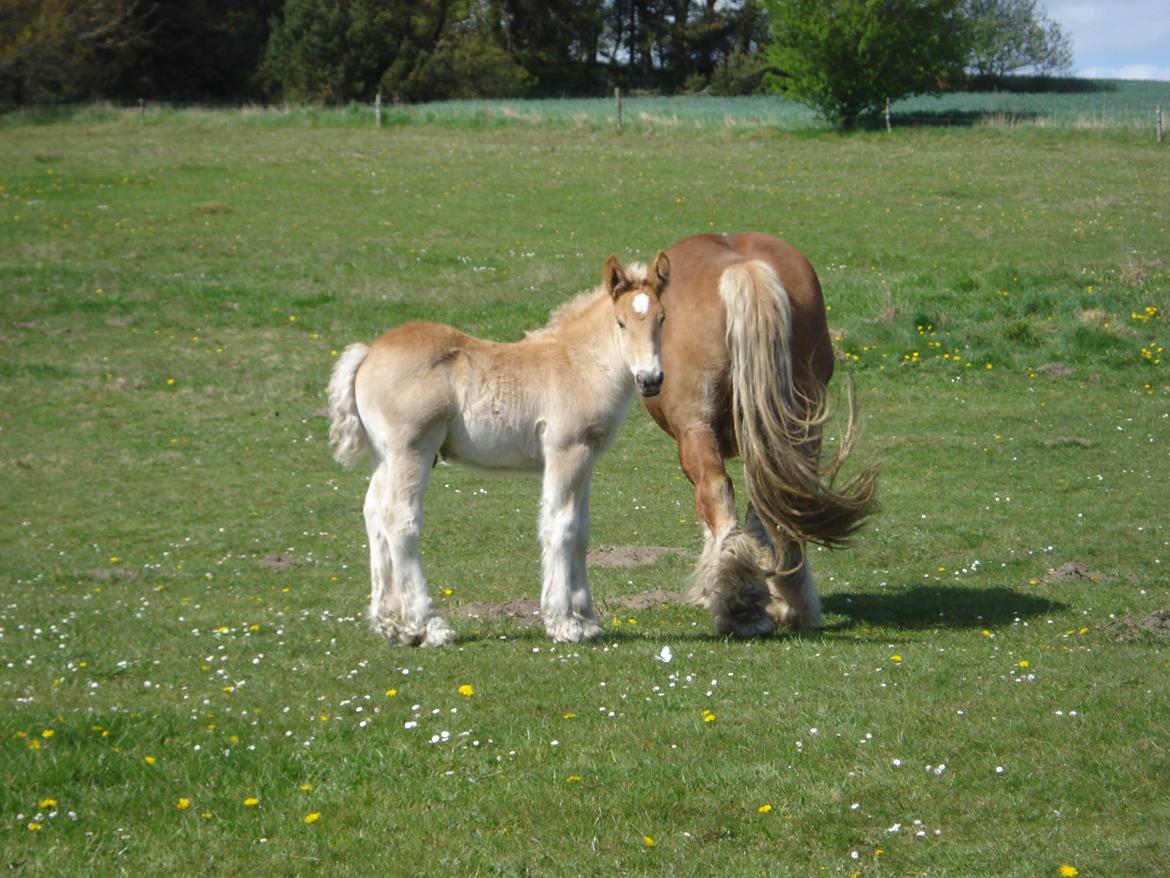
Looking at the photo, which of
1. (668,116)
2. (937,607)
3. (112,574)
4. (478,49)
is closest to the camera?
(937,607)

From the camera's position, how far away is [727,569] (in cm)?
873

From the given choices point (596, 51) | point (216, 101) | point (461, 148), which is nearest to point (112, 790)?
point (461, 148)

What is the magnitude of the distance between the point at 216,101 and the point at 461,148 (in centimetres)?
2774

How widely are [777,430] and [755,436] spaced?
16cm

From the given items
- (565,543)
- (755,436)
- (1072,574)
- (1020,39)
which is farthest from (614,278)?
(1020,39)

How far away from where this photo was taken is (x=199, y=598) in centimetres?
1095

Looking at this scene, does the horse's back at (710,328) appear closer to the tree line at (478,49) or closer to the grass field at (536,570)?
the grass field at (536,570)

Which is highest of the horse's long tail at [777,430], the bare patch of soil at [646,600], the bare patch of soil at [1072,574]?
the horse's long tail at [777,430]

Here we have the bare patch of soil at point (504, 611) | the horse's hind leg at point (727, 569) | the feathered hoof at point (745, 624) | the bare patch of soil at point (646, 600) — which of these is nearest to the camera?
the horse's hind leg at point (727, 569)

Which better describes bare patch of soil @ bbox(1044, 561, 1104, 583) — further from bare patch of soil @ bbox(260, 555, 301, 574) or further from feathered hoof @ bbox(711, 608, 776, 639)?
bare patch of soil @ bbox(260, 555, 301, 574)

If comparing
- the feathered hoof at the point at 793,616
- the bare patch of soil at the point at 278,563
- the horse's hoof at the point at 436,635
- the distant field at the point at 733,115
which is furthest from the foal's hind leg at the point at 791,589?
the distant field at the point at 733,115

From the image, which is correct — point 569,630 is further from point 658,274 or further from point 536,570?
point 536,570

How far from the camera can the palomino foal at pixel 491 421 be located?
8500 millimetres

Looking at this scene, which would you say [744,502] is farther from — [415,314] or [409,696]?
[415,314]
